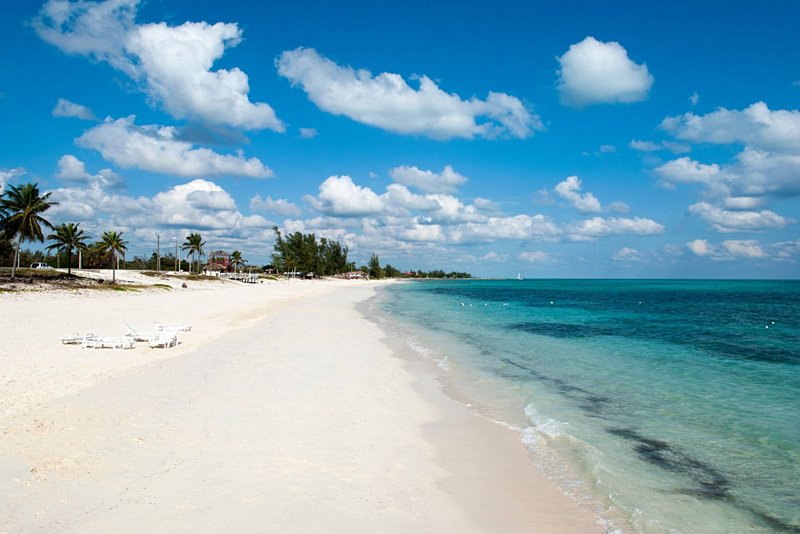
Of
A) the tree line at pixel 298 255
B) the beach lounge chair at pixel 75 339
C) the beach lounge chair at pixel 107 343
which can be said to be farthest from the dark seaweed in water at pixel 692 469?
the tree line at pixel 298 255

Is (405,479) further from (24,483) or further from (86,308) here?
(86,308)

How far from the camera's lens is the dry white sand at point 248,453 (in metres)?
5.73

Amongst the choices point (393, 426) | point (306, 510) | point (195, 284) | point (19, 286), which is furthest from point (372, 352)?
point (195, 284)

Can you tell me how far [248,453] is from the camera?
7.65 metres

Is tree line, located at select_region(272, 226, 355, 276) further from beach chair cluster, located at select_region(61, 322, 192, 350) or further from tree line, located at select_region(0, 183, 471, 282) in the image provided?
beach chair cluster, located at select_region(61, 322, 192, 350)

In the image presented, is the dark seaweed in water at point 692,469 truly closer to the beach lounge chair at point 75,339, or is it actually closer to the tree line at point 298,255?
the beach lounge chair at point 75,339

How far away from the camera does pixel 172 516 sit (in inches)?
218

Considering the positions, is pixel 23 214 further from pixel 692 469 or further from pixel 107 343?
pixel 692 469

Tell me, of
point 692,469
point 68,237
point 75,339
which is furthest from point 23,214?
point 692,469

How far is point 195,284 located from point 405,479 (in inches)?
2797

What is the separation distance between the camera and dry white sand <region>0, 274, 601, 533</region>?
573cm

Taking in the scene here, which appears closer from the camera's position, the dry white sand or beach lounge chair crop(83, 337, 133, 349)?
the dry white sand

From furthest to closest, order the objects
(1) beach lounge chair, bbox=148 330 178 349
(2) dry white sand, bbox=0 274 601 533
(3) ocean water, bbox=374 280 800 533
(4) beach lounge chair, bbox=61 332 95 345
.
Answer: (1) beach lounge chair, bbox=148 330 178 349 → (4) beach lounge chair, bbox=61 332 95 345 → (3) ocean water, bbox=374 280 800 533 → (2) dry white sand, bbox=0 274 601 533

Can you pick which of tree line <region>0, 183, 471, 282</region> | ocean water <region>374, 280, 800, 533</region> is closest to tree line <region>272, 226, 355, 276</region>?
tree line <region>0, 183, 471, 282</region>
